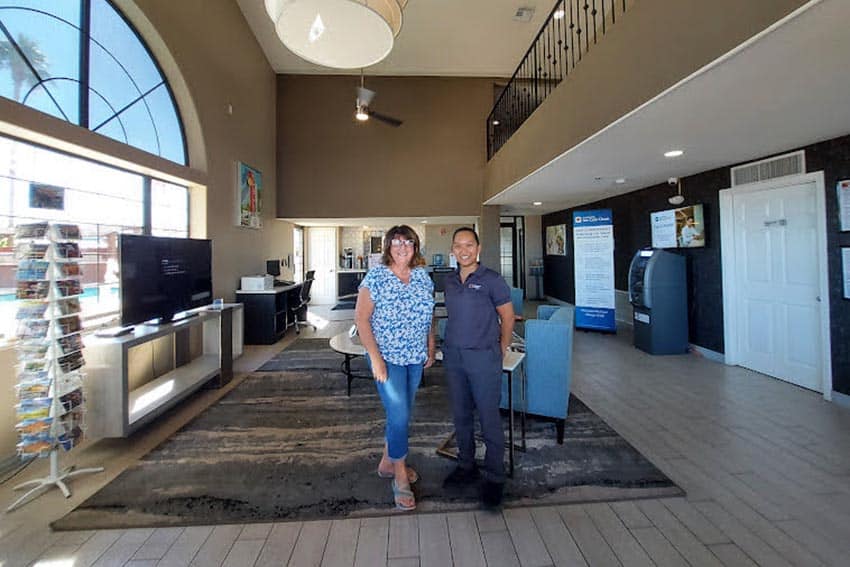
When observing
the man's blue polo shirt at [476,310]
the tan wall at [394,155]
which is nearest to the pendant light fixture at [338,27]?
the man's blue polo shirt at [476,310]

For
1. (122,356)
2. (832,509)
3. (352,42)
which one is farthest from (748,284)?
(122,356)

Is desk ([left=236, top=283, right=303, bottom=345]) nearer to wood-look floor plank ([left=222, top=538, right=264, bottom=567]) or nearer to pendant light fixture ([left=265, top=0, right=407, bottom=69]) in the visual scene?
wood-look floor plank ([left=222, top=538, right=264, bottom=567])

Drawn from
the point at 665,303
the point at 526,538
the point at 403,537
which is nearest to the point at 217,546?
the point at 403,537

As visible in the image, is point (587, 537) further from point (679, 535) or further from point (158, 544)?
point (158, 544)

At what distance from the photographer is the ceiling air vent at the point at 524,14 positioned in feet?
18.6

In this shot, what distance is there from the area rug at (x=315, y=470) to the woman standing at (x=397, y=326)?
1.38 feet

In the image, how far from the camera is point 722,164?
432 centimetres

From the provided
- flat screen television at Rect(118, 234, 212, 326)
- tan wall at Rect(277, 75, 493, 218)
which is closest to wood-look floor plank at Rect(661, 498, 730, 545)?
flat screen television at Rect(118, 234, 212, 326)

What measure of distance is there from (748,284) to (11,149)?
6967 millimetres

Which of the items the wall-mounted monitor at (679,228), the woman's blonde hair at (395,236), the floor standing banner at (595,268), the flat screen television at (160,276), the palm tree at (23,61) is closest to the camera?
the woman's blonde hair at (395,236)

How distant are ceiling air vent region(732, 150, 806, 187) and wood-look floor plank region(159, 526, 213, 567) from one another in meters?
5.60

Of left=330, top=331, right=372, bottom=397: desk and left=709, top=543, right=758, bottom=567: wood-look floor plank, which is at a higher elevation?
left=330, top=331, right=372, bottom=397: desk

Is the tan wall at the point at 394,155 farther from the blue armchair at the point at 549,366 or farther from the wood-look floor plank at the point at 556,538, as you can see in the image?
the wood-look floor plank at the point at 556,538

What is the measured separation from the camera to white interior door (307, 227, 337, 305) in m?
10.1
